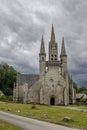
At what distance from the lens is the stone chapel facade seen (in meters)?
81.3

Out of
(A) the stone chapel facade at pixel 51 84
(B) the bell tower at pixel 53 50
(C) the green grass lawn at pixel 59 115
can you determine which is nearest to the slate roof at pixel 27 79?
(A) the stone chapel facade at pixel 51 84

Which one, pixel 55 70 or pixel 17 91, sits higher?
pixel 55 70

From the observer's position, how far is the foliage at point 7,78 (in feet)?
394

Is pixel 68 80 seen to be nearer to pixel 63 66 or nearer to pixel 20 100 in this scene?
pixel 63 66

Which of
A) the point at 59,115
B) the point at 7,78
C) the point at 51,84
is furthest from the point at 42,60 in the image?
the point at 59,115

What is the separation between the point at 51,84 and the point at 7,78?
47.8 metres

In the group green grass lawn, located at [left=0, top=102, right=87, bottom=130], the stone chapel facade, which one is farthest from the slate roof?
green grass lawn, located at [left=0, top=102, right=87, bottom=130]

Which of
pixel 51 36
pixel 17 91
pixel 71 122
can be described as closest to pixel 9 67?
pixel 17 91

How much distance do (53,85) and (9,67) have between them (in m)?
54.5

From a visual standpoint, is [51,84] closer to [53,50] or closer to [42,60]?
[42,60]

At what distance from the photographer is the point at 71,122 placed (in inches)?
1014

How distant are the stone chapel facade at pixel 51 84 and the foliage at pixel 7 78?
37.0 metres

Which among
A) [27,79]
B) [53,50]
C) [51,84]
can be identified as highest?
[53,50]

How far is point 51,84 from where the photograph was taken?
8225cm
